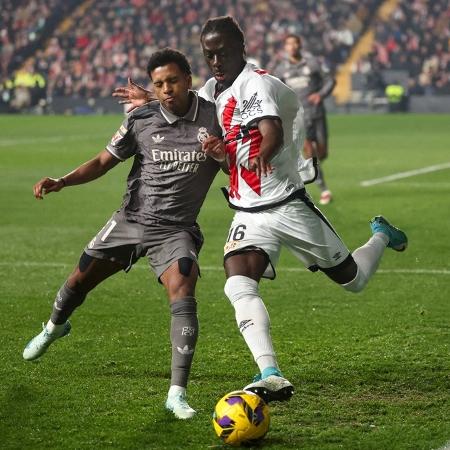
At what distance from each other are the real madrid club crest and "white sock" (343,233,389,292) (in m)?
1.14

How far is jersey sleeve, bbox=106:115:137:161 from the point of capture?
6062 mm

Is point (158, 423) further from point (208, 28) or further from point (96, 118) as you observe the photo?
point (96, 118)

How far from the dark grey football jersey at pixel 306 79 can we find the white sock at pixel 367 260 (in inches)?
350

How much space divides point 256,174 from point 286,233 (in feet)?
1.24

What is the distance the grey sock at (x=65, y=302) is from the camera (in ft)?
20.9

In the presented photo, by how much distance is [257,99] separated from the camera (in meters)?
5.59

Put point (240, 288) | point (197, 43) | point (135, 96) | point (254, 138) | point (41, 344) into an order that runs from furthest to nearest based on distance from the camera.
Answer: point (197, 43)
point (41, 344)
point (135, 96)
point (254, 138)
point (240, 288)

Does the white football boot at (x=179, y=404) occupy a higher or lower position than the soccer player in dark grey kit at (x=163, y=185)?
lower

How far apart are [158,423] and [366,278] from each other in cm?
159

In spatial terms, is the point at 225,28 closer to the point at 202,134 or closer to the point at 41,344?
the point at 202,134

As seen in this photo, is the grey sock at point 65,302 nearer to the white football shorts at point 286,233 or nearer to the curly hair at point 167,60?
the white football shorts at point 286,233

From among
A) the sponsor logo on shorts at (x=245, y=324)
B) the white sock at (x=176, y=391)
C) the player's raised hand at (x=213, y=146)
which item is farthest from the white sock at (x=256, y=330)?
the player's raised hand at (x=213, y=146)

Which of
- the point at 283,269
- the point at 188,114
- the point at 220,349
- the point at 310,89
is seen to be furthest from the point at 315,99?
the point at 188,114

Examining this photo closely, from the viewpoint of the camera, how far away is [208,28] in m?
5.68
